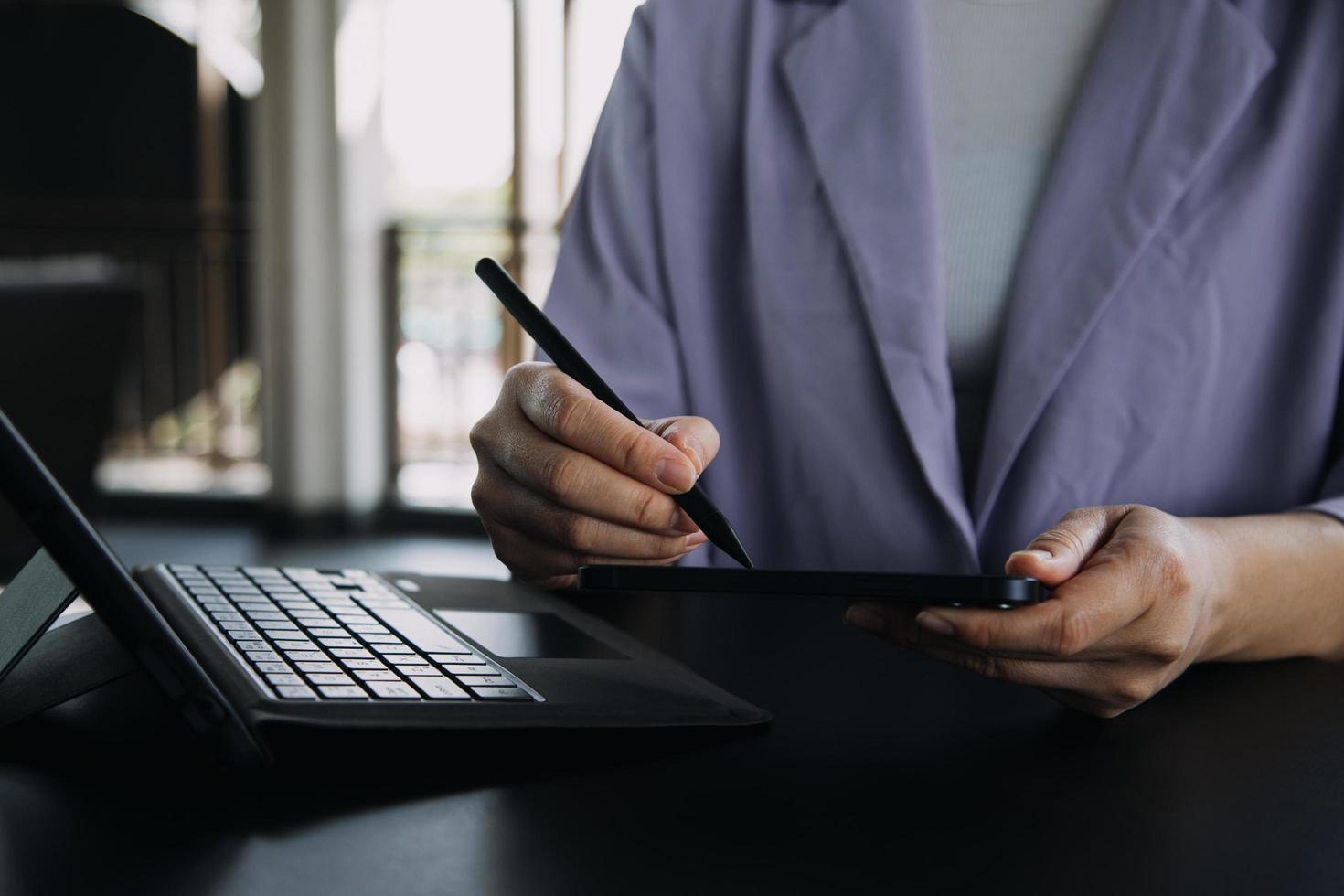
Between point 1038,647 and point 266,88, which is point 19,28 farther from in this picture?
point 1038,647

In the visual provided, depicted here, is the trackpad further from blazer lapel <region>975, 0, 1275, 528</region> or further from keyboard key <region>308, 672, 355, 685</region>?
blazer lapel <region>975, 0, 1275, 528</region>

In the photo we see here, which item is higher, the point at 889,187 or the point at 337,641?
the point at 889,187

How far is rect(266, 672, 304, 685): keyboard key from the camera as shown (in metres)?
0.48

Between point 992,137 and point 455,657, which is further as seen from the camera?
point 992,137

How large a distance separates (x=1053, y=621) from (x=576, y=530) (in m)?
0.29

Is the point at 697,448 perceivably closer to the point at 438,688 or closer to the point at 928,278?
the point at 438,688

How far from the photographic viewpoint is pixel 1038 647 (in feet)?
1.69

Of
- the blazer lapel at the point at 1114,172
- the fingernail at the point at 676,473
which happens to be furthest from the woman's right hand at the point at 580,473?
the blazer lapel at the point at 1114,172

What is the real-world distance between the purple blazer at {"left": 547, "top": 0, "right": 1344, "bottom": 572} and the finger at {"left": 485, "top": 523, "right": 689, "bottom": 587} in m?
0.22

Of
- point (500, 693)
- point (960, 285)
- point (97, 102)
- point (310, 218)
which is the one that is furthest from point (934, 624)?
point (97, 102)

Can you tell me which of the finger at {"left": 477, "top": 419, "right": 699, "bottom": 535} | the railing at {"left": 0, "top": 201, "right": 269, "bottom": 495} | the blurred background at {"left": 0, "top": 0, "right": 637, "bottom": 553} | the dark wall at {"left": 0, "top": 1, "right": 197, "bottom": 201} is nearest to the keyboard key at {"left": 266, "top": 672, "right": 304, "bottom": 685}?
the finger at {"left": 477, "top": 419, "right": 699, "bottom": 535}

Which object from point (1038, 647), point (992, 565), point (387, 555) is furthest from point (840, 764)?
point (387, 555)

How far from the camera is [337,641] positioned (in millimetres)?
561

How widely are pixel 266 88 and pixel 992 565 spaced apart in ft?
12.5
